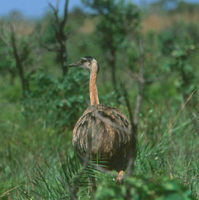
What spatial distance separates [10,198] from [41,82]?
247 centimetres

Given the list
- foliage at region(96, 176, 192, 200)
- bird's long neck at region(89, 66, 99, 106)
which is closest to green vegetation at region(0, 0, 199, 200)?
foliage at region(96, 176, 192, 200)

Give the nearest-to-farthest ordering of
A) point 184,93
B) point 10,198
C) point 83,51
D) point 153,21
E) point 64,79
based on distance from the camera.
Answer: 1. point 10,198
2. point 64,79
3. point 184,93
4. point 83,51
5. point 153,21

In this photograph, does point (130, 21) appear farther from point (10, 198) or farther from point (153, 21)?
point (153, 21)

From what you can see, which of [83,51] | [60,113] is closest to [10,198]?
[60,113]

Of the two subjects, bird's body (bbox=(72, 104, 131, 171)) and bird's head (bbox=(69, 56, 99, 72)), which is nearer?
bird's body (bbox=(72, 104, 131, 171))

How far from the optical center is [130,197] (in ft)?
6.05

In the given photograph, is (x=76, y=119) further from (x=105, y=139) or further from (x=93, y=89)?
(x=105, y=139)

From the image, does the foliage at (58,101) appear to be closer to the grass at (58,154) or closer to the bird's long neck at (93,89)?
the grass at (58,154)

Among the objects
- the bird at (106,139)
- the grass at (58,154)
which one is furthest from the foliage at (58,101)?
the bird at (106,139)

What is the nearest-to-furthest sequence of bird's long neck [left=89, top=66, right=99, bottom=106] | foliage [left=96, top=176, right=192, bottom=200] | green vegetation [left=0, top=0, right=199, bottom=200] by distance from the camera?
foliage [left=96, top=176, right=192, bottom=200], green vegetation [left=0, top=0, right=199, bottom=200], bird's long neck [left=89, top=66, right=99, bottom=106]

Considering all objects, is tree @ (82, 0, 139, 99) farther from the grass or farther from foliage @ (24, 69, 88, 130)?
the grass

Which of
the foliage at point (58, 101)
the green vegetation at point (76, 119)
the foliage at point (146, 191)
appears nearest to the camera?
the foliage at point (146, 191)

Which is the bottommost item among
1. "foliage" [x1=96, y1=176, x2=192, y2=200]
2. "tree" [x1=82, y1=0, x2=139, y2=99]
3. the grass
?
the grass

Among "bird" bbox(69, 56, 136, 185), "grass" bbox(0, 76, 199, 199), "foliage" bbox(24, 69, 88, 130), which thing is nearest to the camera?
"bird" bbox(69, 56, 136, 185)
